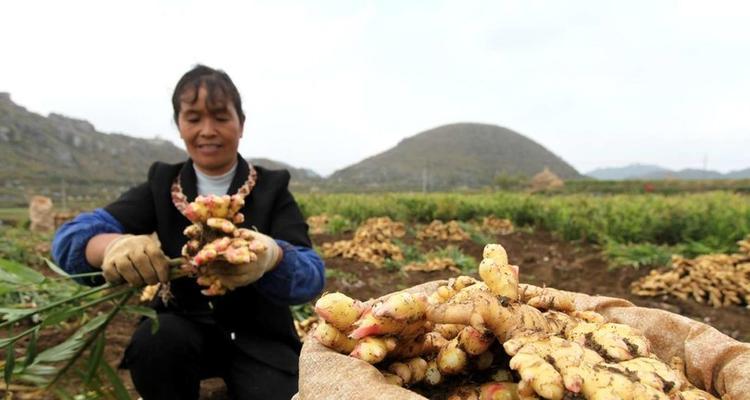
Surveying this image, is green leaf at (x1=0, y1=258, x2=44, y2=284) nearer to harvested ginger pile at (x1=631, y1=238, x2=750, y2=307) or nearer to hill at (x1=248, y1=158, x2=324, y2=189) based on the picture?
harvested ginger pile at (x1=631, y1=238, x2=750, y2=307)

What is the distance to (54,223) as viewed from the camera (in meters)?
11.6

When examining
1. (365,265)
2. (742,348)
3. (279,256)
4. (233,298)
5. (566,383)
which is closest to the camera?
(566,383)

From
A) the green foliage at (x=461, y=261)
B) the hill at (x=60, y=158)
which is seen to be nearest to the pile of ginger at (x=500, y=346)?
the green foliage at (x=461, y=261)

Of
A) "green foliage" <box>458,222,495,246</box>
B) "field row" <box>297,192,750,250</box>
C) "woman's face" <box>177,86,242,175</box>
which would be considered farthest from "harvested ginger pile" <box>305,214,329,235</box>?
"woman's face" <box>177,86,242,175</box>

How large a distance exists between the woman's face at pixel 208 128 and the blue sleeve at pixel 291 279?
0.50 meters

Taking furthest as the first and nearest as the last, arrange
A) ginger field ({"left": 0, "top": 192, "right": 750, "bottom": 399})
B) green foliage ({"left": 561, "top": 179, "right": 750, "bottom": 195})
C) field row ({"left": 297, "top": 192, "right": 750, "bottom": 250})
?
green foliage ({"left": 561, "top": 179, "right": 750, "bottom": 195}), field row ({"left": 297, "top": 192, "right": 750, "bottom": 250}), ginger field ({"left": 0, "top": 192, "right": 750, "bottom": 399})

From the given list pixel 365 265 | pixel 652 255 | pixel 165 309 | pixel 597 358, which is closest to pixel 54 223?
pixel 365 265

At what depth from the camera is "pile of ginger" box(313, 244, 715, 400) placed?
32.8 inches

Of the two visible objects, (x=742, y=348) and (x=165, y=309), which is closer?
(x=742, y=348)

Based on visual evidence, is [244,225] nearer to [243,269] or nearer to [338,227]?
[243,269]

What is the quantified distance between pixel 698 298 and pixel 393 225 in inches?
194

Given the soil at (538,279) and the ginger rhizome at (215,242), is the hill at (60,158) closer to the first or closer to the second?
the soil at (538,279)

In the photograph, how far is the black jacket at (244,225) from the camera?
6.43 ft

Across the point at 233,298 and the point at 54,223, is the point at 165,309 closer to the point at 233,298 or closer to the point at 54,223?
the point at 233,298
